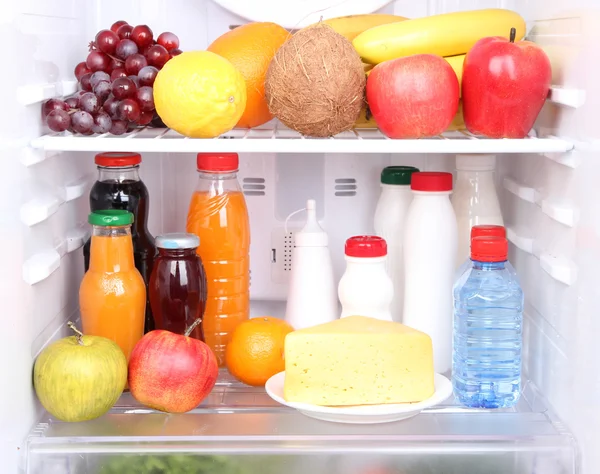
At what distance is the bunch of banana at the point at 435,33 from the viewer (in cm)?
142

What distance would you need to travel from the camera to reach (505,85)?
1.29 meters

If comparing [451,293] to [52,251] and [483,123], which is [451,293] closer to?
[483,123]

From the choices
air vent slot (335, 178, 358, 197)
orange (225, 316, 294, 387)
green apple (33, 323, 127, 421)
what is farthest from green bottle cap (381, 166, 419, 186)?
green apple (33, 323, 127, 421)

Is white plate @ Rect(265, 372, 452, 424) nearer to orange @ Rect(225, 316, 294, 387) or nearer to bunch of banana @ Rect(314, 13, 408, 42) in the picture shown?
orange @ Rect(225, 316, 294, 387)

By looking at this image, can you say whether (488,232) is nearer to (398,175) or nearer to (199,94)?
(398,175)

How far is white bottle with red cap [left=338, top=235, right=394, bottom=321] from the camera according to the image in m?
1.42

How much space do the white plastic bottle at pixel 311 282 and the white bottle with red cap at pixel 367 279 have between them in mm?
92

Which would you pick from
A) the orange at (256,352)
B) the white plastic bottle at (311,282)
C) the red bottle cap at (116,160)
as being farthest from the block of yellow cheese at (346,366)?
the red bottle cap at (116,160)

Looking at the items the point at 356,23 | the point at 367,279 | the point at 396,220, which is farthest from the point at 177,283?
the point at 356,23

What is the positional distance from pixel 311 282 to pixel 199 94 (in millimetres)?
406

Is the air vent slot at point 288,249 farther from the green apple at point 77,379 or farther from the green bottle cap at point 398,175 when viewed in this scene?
the green apple at point 77,379

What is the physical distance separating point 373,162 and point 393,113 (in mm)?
357

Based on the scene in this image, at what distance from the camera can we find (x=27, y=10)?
4.09ft

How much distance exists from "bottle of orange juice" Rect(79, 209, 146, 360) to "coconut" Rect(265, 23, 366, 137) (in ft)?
1.02
